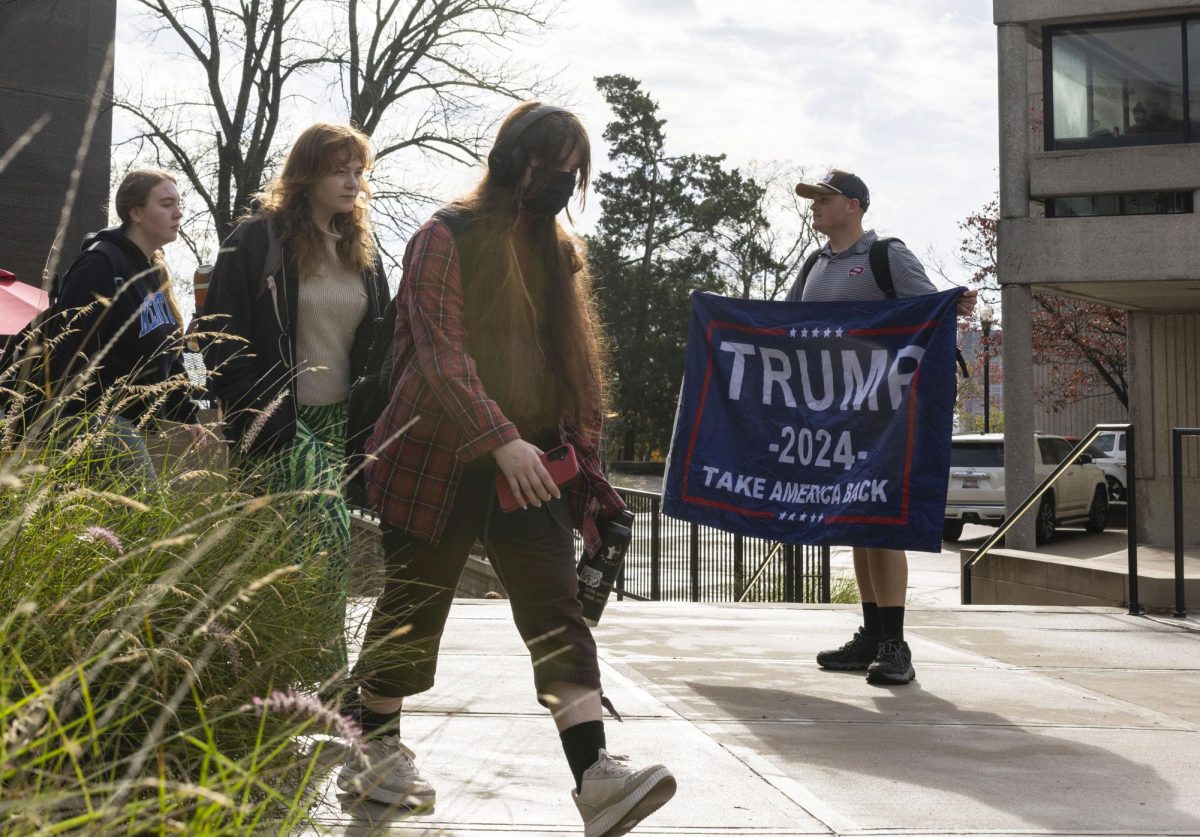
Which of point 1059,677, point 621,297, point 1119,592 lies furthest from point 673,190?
point 1059,677

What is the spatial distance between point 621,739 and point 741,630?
2984 millimetres

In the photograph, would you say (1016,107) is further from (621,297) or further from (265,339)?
(621,297)

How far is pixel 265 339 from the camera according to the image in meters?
4.05

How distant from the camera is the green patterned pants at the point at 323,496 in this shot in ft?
10.7

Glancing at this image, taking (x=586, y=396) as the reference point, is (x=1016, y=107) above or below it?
above

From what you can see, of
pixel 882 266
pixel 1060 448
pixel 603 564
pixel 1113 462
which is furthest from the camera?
pixel 1113 462

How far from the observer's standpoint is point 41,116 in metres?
18.3

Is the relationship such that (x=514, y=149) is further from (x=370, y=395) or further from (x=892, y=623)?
(x=892, y=623)

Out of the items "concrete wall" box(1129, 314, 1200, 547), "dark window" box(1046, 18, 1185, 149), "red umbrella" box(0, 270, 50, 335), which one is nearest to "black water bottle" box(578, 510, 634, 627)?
"red umbrella" box(0, 270, 50, 335)

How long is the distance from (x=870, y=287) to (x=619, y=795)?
12.4 ft

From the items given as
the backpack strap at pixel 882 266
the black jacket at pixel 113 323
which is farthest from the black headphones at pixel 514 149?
the backpack strap at pixel 882 266

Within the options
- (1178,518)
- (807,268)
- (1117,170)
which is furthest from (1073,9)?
(807,268)

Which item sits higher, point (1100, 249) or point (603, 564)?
point (1100, 249)

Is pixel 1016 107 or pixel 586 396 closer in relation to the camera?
pixel 586 396
